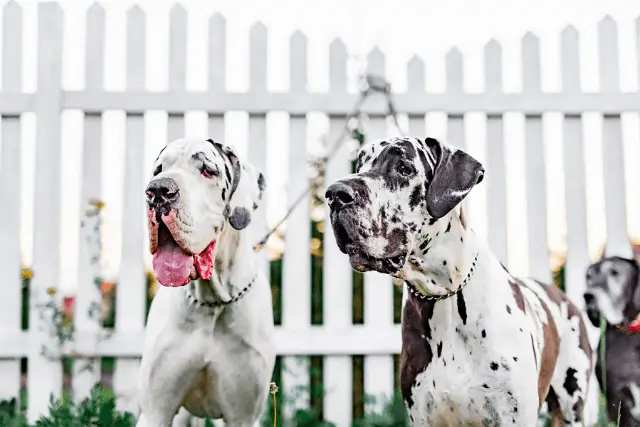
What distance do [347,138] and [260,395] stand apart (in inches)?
98.9

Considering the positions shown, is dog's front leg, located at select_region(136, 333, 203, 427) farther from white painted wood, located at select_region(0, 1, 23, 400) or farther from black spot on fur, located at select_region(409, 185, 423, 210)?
white painted wood, located at select_region(0, 1, 23, 400)

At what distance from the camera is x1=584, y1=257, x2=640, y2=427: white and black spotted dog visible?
3.97m

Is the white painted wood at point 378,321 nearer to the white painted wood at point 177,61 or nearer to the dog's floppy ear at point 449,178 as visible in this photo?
the white painted wood at point 177,61

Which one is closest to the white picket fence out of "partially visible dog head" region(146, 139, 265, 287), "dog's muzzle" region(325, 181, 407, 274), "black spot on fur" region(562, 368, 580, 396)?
"black spot on fur" region(562, 368, 580, 396)

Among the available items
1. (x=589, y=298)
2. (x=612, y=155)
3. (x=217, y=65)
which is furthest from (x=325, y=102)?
(x=589, y=298)

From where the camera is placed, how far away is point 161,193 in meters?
3.21

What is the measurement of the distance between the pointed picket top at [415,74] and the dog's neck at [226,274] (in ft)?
7.91

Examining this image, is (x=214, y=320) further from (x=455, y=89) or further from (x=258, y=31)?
(x=455, y=89)

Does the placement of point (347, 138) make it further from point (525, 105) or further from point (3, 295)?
point (3, 295)

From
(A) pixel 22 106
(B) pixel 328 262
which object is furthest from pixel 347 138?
(A) pixel 22 106

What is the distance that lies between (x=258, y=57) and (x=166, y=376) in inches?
111

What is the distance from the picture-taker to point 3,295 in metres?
5.57

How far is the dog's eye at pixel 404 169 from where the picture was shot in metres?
2.85

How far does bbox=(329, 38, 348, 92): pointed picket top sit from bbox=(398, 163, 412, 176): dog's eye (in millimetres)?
3003
